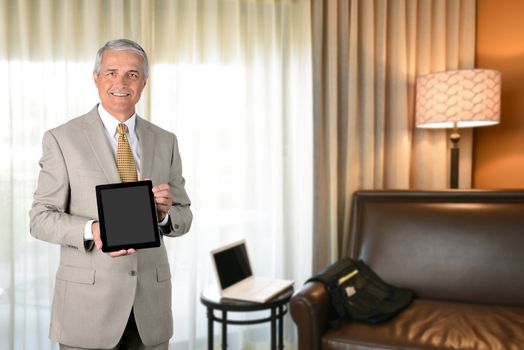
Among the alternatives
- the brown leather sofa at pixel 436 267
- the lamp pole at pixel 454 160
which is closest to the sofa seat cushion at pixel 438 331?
the brown leather sofa at pixel 436 267

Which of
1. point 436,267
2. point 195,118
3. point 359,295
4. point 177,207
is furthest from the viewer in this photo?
point 195,118

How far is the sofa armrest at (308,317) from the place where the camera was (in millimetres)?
1932

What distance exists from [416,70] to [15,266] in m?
2.56

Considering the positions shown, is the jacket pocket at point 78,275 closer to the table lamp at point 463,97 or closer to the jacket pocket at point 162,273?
the jacket pocket at point 162,273

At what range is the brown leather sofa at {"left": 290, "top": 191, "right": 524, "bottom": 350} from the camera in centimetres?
192

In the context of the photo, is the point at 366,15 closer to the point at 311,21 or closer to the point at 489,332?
the point at 311,21

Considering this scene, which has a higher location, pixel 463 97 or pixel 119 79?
pixel 463 97

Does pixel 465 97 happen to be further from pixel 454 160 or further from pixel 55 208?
pixel 55 208

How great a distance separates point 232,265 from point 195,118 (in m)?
0.84

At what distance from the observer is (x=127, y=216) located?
3.91 ft

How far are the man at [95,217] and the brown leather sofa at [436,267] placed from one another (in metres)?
0.87

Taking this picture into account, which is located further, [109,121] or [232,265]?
[232,265]

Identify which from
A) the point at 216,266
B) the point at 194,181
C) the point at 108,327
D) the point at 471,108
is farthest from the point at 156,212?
the point at 471,108

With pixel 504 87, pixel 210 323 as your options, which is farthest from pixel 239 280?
pixel 504 87
